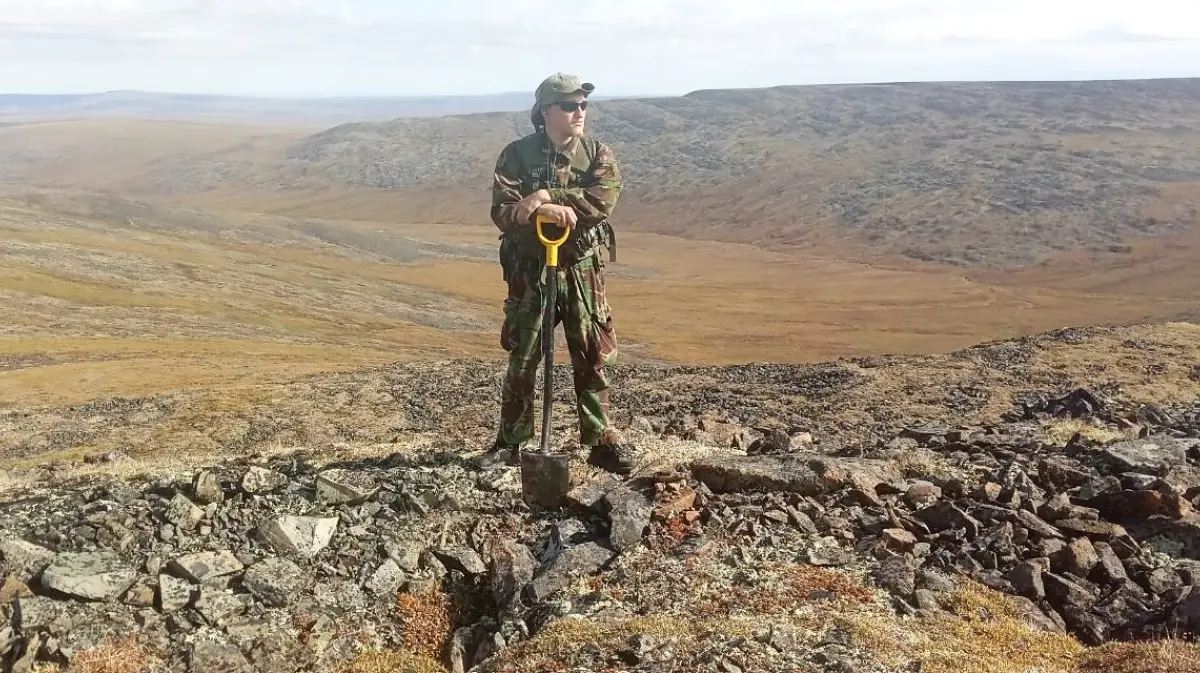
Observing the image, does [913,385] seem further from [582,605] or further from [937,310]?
[937,310]

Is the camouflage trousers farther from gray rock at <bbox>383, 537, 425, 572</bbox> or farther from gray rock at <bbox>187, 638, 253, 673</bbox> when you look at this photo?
gray rock at <bbox>187, 638, 253, 673</bbox>

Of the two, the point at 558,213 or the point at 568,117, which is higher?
the point at 568,117

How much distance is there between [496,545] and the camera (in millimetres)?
5535

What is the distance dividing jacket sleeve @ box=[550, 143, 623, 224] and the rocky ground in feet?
6.37

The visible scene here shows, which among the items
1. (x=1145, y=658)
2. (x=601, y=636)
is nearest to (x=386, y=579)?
(x=601, y=636)

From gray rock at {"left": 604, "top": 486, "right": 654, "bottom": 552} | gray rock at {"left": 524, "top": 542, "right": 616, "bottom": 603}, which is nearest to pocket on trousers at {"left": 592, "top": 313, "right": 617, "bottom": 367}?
gray rock at {"left": 604, "top": 486, "right": 654, "bottom": 552}

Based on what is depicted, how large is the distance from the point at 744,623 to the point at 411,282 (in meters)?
41.9

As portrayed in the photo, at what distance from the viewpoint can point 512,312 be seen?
6539 millimetres

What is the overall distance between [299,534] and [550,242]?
2519mm

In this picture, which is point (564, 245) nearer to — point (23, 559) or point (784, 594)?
point (784, 594)

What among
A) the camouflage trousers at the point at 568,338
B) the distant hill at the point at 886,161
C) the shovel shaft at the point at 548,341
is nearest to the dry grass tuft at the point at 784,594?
the shovel shaft at the point at 548,341

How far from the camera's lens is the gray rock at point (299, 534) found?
18.0 feet

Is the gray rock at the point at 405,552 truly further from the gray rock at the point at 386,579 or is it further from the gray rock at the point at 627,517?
the gray rock at the point at 627,517

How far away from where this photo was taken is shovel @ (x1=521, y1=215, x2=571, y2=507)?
5.96 metres
